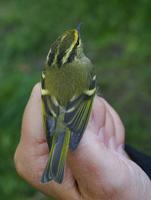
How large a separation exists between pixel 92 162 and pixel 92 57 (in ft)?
14.4

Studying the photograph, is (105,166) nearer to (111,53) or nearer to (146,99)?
(146,99)

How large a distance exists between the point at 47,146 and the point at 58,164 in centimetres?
21

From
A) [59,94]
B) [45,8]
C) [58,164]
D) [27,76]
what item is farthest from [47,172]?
[27,76]

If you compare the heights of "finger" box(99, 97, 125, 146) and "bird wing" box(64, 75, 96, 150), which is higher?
"bird wing" box(64, 75, 96, 150)

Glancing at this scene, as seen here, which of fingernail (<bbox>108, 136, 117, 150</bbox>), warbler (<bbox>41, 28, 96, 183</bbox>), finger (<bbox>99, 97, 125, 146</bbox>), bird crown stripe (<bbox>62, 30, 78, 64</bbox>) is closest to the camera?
warbler (<bbox>41, 28, 96, 183</bbox>)

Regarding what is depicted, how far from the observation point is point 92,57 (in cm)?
782

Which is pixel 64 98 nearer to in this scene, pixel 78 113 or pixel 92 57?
pixel 78 113

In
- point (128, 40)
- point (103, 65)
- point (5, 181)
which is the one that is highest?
point (128, 40)

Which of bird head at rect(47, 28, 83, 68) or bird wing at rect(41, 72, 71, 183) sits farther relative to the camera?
bird head at rect(47, 28, 83, 68)

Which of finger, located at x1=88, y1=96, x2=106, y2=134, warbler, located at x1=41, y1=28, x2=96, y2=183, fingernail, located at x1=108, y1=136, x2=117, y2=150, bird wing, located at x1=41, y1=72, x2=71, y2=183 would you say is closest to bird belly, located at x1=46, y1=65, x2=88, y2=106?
warbler, located at x1=41, y1=28, x2=96, y2=183

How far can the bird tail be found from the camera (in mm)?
3537

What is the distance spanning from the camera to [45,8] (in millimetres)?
5938

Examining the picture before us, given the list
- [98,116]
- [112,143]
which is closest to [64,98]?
[98,116]

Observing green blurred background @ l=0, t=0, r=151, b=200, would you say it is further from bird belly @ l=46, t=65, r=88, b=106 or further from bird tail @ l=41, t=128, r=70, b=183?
bird tail @ l=41, t=128, r=70, b=183
